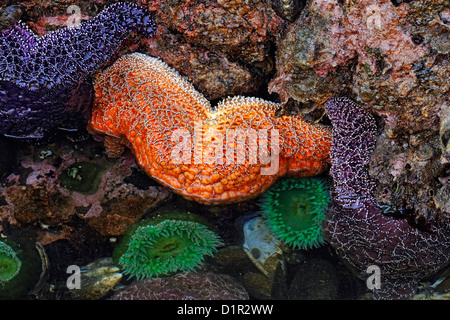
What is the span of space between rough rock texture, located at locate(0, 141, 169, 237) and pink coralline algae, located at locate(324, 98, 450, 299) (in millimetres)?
1643

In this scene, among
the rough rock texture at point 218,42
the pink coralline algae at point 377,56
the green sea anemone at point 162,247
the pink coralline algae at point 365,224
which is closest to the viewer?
the pink coralline algae at point 377,56

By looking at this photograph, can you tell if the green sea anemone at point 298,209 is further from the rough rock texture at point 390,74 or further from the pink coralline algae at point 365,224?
the rough rock texture at point 390,74

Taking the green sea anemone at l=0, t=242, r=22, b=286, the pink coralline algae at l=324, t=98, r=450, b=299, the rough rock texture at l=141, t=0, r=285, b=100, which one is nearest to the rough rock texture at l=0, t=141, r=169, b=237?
the green sea anemone at l=0, t=242, r=22, b=286

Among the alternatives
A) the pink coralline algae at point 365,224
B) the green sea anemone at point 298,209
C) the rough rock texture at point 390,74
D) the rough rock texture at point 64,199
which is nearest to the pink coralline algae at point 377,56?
the rough rock texture at point 390,74

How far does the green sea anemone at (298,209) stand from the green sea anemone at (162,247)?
72 cm

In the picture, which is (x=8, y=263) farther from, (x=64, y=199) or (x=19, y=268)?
(x=64, y=199)

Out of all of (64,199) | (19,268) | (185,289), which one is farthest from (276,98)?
(19,268)

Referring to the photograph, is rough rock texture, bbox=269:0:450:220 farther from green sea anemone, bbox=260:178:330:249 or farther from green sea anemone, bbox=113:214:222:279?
green sea anemone, bbox=113:214:222:279

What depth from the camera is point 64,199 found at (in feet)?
11.7

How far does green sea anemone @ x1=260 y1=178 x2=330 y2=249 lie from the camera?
3.47 m

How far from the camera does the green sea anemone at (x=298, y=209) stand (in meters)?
3.47

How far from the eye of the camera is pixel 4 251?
10.7ft

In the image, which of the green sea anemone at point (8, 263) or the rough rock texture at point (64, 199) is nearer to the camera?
the green sea anemone at point (8, 263)

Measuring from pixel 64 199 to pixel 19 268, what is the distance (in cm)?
70
